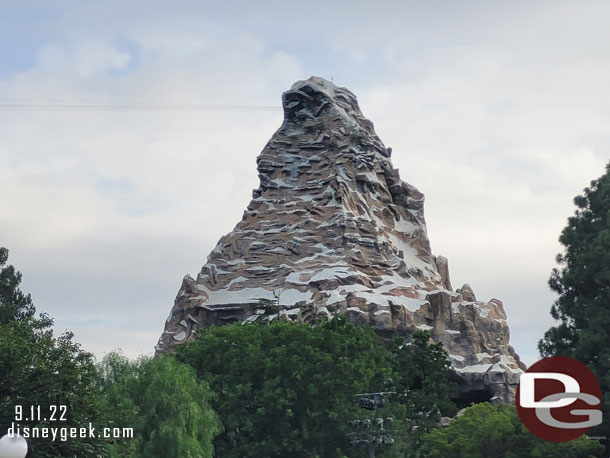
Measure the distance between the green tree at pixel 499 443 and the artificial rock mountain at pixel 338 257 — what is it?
623 inches

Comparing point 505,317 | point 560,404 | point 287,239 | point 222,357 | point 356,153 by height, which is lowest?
point 560,404

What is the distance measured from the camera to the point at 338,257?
62562 millimetres

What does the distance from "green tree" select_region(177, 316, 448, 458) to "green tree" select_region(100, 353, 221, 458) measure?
13.2ft

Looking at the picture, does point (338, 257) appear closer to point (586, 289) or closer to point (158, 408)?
point (586, 289)

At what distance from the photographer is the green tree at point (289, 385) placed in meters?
45.4

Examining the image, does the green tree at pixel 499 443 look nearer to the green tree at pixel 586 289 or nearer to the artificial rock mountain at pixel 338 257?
the green tree at pixel 586 289

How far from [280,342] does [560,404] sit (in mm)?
17420

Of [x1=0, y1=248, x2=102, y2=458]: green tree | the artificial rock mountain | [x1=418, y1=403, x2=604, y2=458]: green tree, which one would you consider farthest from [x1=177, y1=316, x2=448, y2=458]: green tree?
[x1=0, y1=248, x2=102, y2=458]: green tree

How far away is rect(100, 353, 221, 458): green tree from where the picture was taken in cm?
3738

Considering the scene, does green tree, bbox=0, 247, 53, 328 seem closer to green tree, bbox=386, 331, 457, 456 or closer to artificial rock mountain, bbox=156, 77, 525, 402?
artificial rock mountain, bbox=156, 77, 525, 402

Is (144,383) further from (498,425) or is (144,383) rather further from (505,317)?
(505,317)

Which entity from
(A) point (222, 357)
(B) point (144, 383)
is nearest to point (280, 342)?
(A) point (222, 357)

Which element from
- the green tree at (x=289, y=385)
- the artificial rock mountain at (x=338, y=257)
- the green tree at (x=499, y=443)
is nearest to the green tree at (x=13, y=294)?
the artificial rock mountain at (x=338, y=257)

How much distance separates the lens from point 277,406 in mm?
45250
